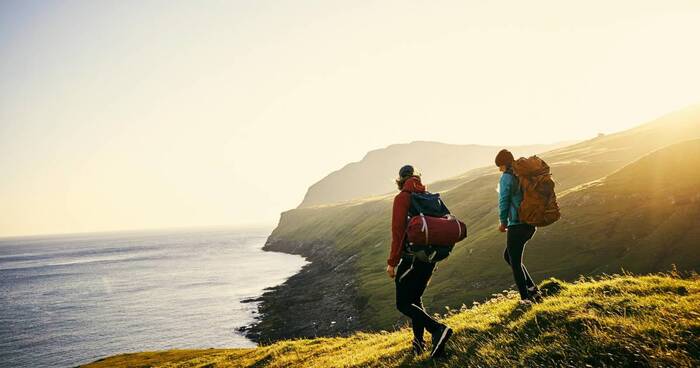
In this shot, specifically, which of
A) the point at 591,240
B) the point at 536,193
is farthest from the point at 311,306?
the point at 536,193

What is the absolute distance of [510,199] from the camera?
10.2m

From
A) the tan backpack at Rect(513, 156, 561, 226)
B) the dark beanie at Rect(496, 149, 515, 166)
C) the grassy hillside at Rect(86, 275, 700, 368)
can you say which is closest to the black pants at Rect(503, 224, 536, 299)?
the tan backpack at Rect(513, 156, 561, 226)

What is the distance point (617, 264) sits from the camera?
36.1m

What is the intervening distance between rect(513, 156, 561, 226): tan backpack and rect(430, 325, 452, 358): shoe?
3.32 meters

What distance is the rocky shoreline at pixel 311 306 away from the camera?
5450 cm

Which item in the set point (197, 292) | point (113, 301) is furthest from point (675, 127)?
point (113, 301)

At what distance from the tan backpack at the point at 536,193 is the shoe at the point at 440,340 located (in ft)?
10.9

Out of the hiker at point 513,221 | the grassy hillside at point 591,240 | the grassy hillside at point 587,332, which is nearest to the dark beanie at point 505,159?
the hiker at point 513,221

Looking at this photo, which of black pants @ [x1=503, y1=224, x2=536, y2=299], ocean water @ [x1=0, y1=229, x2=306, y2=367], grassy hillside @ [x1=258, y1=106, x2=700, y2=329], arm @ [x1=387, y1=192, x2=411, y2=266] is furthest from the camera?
ocean water @ [x1=0, y1=229, x2=306, y2=367]

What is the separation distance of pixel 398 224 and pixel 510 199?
352 cm

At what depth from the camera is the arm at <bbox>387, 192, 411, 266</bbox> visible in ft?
27.1

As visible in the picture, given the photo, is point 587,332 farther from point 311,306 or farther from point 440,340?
point 311,306

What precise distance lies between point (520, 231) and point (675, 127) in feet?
455

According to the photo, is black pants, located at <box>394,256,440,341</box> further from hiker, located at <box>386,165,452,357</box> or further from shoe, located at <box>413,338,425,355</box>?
→ shoe, located at <box>413,338,425,355</box>
